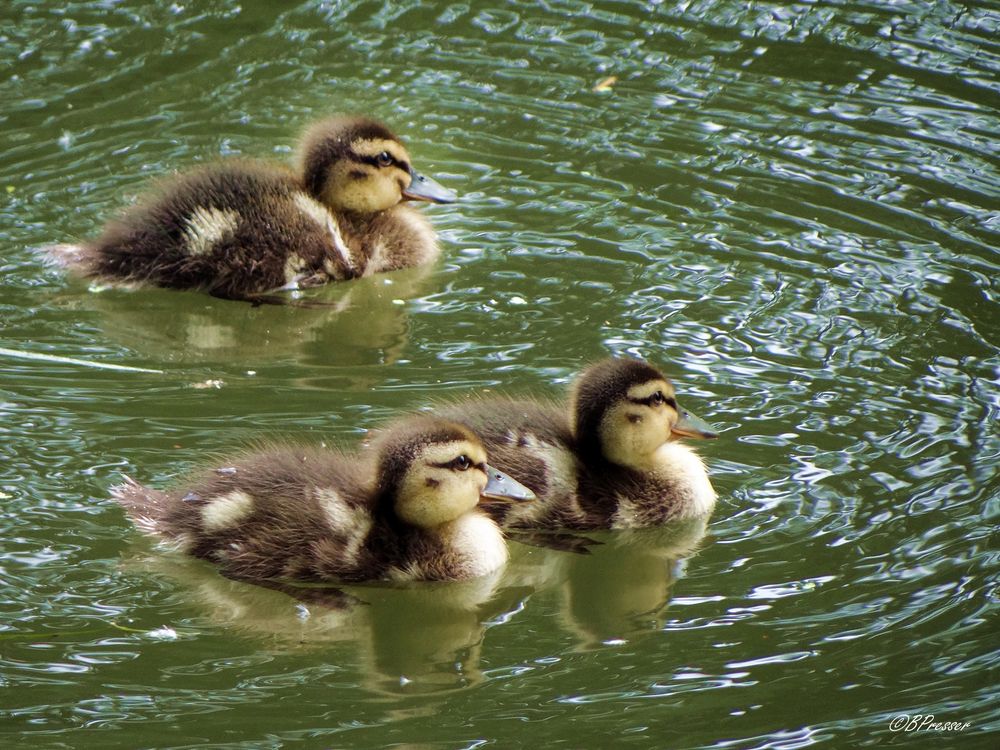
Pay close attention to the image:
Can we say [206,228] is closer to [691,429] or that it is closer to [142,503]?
[142,503]

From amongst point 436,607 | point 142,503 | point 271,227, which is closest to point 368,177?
point 271,227

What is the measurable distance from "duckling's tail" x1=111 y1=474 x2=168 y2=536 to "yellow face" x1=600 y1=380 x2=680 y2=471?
130 centimetres

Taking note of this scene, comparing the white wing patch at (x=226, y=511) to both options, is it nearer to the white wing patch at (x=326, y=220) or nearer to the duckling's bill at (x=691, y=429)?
the duckling's bill at (x=691, y=429)

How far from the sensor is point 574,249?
6402 millimetres

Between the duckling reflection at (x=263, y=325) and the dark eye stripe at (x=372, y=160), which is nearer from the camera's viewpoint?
the duckling reflection at (x=263, y=325)

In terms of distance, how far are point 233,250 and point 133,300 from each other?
0.43 m

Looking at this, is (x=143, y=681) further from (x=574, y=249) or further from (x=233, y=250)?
(x=574, y=249)

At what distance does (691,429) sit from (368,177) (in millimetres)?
2210

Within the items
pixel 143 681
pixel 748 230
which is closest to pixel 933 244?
pixel 748 230

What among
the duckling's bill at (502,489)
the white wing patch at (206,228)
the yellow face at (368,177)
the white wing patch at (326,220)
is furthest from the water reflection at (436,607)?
the yellow face at (368,177)

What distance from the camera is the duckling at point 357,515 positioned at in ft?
14.1

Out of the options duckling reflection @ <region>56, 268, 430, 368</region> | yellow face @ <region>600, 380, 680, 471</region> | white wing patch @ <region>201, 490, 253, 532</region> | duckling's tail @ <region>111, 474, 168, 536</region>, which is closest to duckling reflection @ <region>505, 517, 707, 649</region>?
yellow face @ <region>600, 380, 680, 471</region>

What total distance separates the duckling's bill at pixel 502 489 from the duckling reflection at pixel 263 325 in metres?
1.22

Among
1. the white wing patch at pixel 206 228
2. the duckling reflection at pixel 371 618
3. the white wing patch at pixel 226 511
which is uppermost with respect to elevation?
the white wing patch at pixel 206 228
